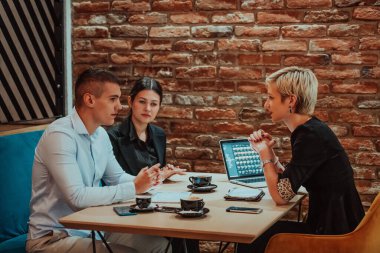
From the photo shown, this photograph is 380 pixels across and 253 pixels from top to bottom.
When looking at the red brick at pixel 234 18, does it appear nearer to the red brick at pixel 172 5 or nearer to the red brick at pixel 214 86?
the red brick at pixel 172 5

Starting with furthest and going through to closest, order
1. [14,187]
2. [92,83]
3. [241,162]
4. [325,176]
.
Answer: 1. [241,162]
2. [14,187]
3. [92,83]
4. [325,176]

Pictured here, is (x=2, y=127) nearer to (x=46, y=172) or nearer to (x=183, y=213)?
(x=46, y=172)

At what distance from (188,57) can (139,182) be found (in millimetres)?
1592

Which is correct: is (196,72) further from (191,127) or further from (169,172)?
(169,172)

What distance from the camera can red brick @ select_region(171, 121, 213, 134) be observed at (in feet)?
13.5

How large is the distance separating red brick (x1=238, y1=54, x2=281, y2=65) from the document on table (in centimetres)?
139

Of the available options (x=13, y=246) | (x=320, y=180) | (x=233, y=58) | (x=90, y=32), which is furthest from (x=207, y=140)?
(x=13, y=246)

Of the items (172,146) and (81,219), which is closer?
(81,219)

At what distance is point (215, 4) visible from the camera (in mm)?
4004

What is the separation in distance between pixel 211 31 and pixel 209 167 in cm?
94

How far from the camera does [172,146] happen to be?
4199mm

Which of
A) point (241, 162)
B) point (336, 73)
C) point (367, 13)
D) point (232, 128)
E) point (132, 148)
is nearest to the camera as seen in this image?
point (241, 162)

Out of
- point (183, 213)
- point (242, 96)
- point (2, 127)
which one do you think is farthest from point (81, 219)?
point (242, 96)

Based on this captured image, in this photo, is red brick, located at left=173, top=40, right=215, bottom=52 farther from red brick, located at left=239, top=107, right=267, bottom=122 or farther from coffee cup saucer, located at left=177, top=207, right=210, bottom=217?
coffee cup saucer, located at left=177, top=207, right=210, bottom=217
